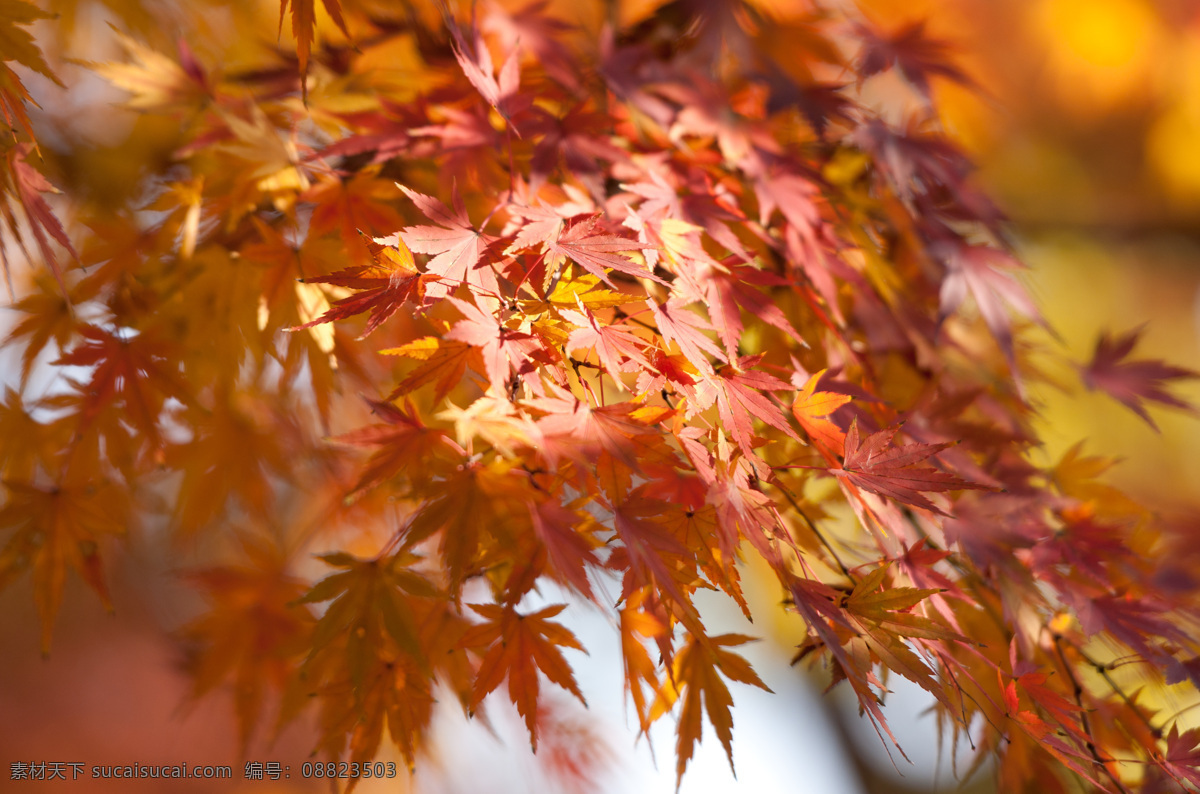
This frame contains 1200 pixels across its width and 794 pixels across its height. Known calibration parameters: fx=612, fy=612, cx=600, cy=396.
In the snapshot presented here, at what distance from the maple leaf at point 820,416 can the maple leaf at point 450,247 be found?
305 millimetres

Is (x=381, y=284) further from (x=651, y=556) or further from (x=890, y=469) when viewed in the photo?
(x=890, y=469)

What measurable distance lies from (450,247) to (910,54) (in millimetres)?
778

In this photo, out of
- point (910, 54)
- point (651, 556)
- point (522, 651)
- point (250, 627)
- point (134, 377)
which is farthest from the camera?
point (250, 627)

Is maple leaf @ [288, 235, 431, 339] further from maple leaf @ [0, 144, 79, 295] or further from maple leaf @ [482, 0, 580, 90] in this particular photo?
maple leaf @ [482, 0, 580, 90]

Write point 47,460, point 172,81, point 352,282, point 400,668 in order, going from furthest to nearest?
point 47,460, point 172,81, point 400,668, point 352,282

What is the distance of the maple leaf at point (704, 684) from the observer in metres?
0.59

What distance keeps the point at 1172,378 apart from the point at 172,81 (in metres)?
1.38

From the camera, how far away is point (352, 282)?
49cm

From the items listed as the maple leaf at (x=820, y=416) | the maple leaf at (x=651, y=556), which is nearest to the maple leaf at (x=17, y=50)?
the maple leaf at (x=651, y=556)

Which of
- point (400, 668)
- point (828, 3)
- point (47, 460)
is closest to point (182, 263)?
point (47, 460)

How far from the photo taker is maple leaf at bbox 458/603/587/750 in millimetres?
570

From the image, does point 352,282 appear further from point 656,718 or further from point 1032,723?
point 1032,723

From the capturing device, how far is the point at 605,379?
2.57 ft

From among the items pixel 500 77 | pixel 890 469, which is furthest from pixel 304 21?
pixel 890 469
